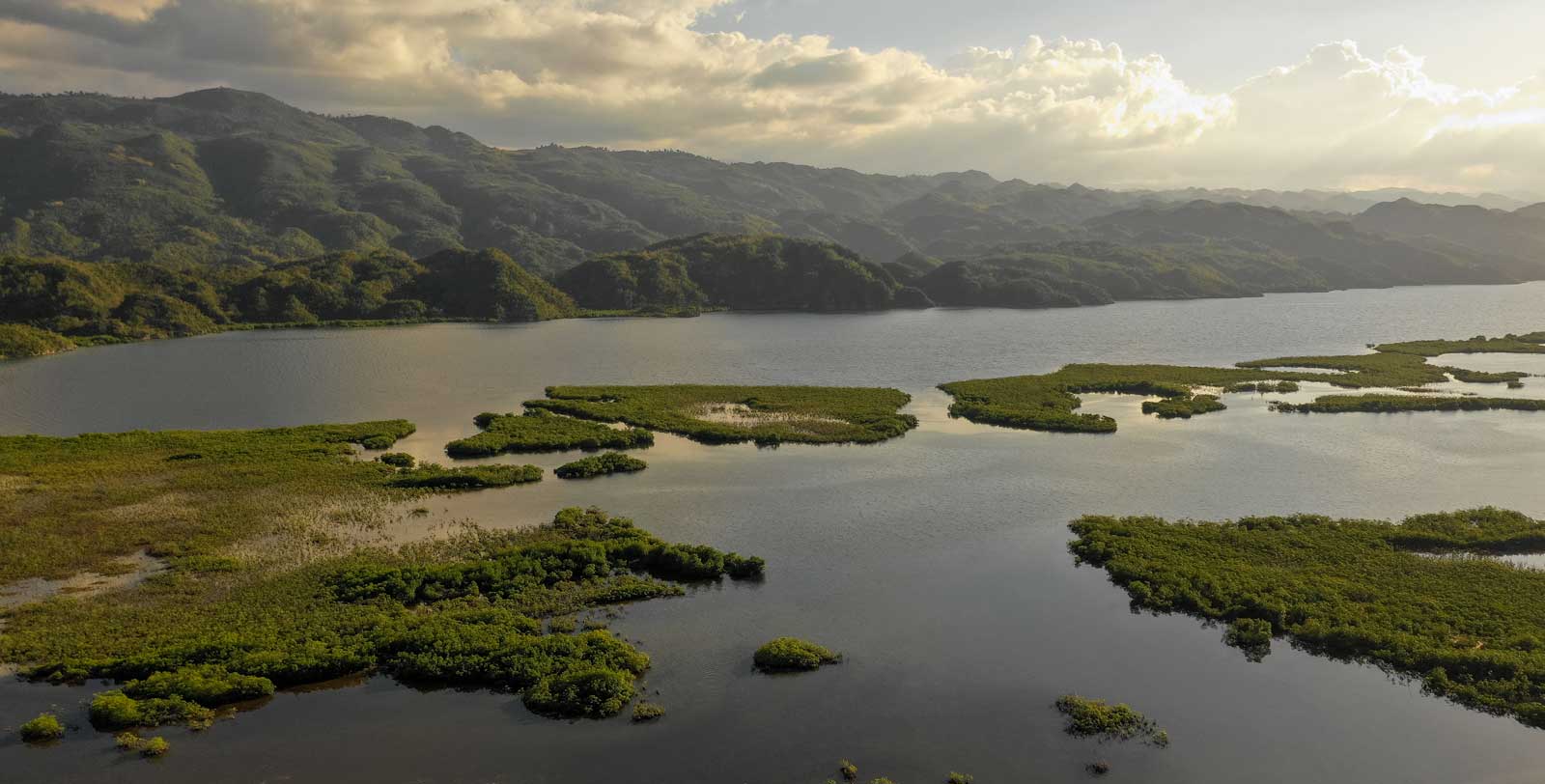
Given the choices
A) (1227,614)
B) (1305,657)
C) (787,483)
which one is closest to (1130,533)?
(1227,614)

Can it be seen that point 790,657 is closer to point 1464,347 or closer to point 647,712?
point 647,712

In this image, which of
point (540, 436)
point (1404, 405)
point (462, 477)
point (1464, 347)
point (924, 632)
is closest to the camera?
point (924, 632)

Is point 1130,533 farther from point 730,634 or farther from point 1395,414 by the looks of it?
point 1395,414

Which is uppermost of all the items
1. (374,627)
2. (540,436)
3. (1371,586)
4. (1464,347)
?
(1464,347)

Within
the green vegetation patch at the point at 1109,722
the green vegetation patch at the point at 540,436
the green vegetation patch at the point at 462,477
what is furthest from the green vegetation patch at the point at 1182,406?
the green vegetation patch at the point at 462,477

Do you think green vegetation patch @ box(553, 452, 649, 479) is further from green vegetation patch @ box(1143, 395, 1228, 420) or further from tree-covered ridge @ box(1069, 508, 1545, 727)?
green vegetation patch @ box(1143, 395, 1228, 420)

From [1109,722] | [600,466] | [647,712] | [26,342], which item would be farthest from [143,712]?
[26,342]
